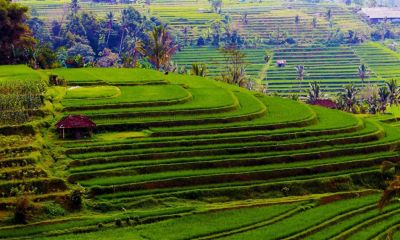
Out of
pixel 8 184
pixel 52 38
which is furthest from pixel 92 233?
pixel 52 38

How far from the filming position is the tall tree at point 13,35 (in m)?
40.0

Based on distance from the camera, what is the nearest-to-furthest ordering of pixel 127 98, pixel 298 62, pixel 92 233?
1. pixel 92 233
2. pixel 127 98
3. pixel 298 62

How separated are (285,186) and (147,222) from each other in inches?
218

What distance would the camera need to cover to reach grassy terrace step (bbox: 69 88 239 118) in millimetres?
27328

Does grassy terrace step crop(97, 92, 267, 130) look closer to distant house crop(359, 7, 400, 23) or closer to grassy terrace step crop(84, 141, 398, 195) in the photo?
grassy terrace step crop(84, 141, 398, 195)

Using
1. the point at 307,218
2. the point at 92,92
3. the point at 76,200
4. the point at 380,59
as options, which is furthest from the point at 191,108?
the point at 380,59

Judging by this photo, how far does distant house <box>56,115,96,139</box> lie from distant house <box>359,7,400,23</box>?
104134 mm

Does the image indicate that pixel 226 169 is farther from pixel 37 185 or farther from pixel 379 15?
pixel 379 15

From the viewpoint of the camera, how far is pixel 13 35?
41.2 metres

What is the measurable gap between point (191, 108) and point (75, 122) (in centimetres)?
558

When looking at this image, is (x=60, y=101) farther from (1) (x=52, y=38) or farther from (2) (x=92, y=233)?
(1) (x=52, y=38)

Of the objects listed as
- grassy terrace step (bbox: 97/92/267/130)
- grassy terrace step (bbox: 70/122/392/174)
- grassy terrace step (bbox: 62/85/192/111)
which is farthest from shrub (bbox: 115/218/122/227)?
grassy terrace step (bbox: 62/85/192/111)

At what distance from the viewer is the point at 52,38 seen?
78812 mm

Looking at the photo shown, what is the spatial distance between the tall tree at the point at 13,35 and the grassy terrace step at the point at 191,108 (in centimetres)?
1445
